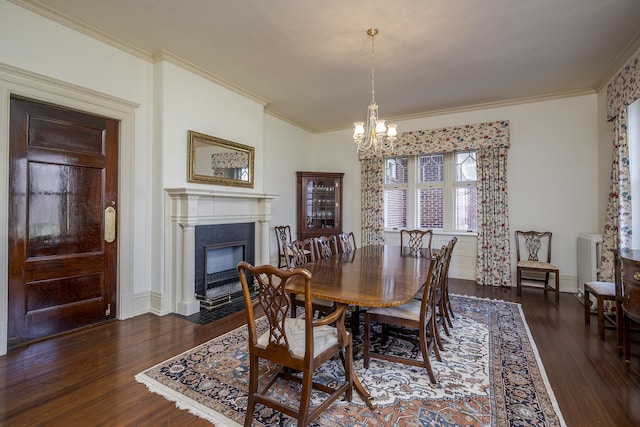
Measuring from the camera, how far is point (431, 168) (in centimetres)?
541

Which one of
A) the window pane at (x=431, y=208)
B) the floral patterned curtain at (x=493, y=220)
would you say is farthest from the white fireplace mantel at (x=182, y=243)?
the floral patterned curtain at (x=493, y=220)

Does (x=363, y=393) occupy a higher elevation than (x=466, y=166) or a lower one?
lower

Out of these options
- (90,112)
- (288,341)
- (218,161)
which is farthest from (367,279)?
(90,112)

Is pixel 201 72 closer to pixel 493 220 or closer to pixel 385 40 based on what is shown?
pixel 385 40

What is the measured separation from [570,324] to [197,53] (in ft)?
15.9

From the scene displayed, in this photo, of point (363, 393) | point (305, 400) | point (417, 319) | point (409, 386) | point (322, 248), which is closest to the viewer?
point (305, 400)

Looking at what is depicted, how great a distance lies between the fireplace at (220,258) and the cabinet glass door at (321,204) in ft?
5.43

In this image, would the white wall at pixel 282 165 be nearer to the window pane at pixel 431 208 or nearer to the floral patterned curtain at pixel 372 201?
the floral patterned curtain at pixel 372 201

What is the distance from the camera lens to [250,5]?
8.27 ft

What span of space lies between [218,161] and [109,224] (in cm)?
144

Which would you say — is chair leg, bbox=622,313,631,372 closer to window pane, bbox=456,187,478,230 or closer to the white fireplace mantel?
window pane, bbox=456,187,478,230

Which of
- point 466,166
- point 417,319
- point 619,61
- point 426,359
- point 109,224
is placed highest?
point 619,61

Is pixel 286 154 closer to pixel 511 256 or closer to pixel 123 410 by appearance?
pixel 511 256

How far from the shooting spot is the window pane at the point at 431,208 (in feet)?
17.5
